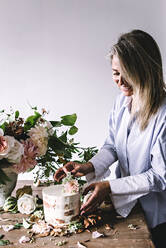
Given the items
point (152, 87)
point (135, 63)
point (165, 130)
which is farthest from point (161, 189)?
point (135, 63)

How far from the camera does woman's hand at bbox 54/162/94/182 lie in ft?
4.31

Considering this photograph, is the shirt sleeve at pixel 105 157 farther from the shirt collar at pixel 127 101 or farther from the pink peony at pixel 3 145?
the pink peony at pixel 3 145

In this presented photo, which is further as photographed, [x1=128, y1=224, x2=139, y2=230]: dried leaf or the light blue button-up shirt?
the light blue button-up shirt

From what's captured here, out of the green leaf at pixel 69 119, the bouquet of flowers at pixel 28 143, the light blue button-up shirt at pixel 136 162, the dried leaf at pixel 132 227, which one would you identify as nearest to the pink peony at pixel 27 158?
the bouquet of flowers at pixel 28 143

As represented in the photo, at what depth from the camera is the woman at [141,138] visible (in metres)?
1.23

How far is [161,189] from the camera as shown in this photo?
126 cm

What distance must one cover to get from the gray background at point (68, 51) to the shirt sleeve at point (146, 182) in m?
1.49

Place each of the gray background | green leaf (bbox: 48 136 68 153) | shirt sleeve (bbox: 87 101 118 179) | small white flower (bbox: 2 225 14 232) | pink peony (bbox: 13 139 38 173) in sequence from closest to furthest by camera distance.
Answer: small white flower (bbox: 2 225 14 232) < pink peony (bbox: 13 139 38 173) < green leaf (bbox: 48 136 68 153) < shirt sleeve (bbox: 87 101 118 179) < the gray background

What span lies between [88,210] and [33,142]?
33cm

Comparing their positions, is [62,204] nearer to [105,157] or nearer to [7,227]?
[7,227]

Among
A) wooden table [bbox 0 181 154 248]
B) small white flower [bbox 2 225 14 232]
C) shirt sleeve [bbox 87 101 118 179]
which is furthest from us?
shirt sleeve [bbox 87 101 118 179]

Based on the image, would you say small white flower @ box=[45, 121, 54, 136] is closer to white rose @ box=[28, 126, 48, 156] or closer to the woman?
white rose @ box=[28, 126, 48, 156]

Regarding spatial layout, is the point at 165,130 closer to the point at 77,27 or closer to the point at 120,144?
the point at 120,144

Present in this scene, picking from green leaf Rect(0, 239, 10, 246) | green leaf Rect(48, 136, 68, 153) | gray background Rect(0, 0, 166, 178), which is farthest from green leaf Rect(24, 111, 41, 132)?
gray background Rect(0, 0, 166, 178)
